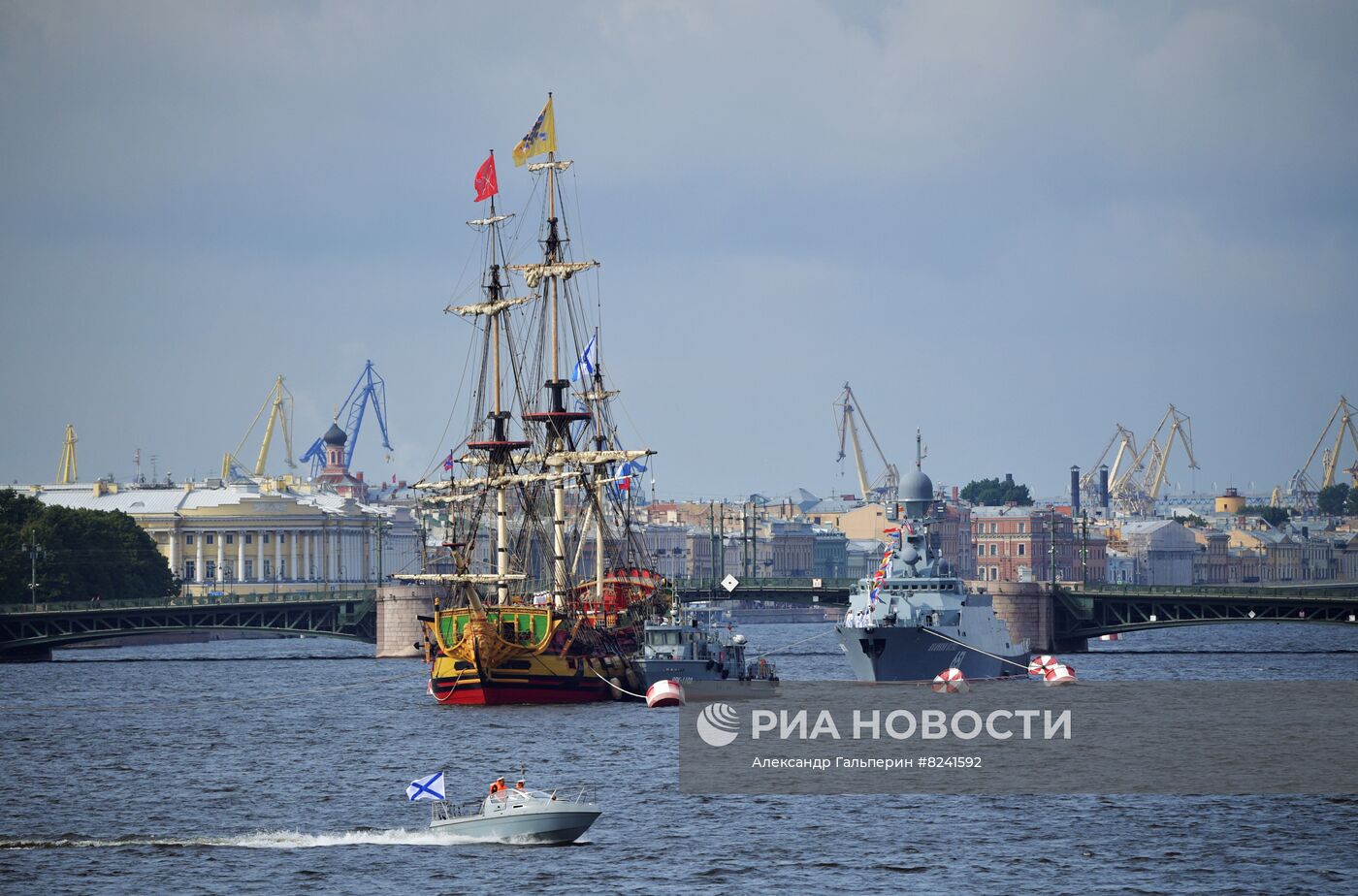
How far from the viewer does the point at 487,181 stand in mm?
106438

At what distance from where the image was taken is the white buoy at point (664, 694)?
95250 millimetres

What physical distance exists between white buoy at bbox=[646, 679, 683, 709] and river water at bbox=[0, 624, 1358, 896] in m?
3.43

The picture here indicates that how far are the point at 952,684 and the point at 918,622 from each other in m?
8.09

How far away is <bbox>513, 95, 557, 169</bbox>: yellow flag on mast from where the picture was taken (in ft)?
348

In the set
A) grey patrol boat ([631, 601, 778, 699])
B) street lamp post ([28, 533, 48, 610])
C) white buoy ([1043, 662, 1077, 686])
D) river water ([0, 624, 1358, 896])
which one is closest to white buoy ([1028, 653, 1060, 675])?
white buoy ([1043, 662, 1077, 686])

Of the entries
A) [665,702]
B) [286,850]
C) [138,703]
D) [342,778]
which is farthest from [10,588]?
→ [286,850]

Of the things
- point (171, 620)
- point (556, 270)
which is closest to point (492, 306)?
point (556, 270)

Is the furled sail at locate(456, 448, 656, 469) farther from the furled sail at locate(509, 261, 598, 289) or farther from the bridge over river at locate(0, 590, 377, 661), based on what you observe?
the bridge over river at locate(0, 590, 377, 661)

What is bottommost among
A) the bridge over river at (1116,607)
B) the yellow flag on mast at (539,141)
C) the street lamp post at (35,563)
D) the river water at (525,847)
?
the river water at (525,847)

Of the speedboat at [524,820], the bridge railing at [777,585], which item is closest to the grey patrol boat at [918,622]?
the bridge railing at [777,585]

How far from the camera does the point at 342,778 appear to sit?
6781 centimetres

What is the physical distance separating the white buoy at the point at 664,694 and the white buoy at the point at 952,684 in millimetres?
13561

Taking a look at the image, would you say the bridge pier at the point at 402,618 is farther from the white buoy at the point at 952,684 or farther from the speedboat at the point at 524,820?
the speedboat at the point at 524,820

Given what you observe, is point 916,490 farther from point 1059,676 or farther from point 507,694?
point 507,694
